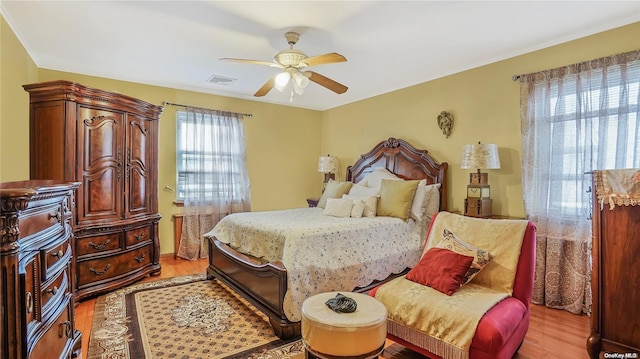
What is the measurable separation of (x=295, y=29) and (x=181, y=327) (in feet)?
9.05

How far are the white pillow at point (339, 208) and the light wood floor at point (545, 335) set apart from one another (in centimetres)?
158

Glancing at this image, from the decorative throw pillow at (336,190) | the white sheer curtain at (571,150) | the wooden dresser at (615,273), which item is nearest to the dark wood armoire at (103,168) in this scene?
the decorative throw pillow at (336,190)

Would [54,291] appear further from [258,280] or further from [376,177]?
[376,177]

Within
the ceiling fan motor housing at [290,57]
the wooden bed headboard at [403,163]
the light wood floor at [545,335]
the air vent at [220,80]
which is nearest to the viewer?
the light wood floor at [545,335]

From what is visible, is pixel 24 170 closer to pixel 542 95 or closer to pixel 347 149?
pixel 347 149

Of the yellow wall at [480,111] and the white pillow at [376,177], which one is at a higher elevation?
the yellow wall at [480,111]

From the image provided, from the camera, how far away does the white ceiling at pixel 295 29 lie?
249 centimetres

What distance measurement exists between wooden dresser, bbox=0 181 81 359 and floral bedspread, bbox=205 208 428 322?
1.41 meters

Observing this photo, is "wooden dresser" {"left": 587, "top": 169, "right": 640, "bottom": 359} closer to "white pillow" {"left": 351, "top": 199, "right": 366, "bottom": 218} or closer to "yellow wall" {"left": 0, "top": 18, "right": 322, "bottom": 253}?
"white pillow" {"left": 351, "top": 199, "right": 366, "bottom": 218}

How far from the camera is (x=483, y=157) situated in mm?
3344

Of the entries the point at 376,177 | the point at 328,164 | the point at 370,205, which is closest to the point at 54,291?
the point at 370,205

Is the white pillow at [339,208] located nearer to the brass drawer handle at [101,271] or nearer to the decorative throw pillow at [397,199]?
the decorative throw pillow at [397,199]

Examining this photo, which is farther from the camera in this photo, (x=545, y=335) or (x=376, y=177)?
(x=376, y=177)

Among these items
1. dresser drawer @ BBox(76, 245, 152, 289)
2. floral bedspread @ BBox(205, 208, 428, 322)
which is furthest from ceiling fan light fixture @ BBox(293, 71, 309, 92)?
dresser drawer @ BBox(76, 245, 152, 289)
